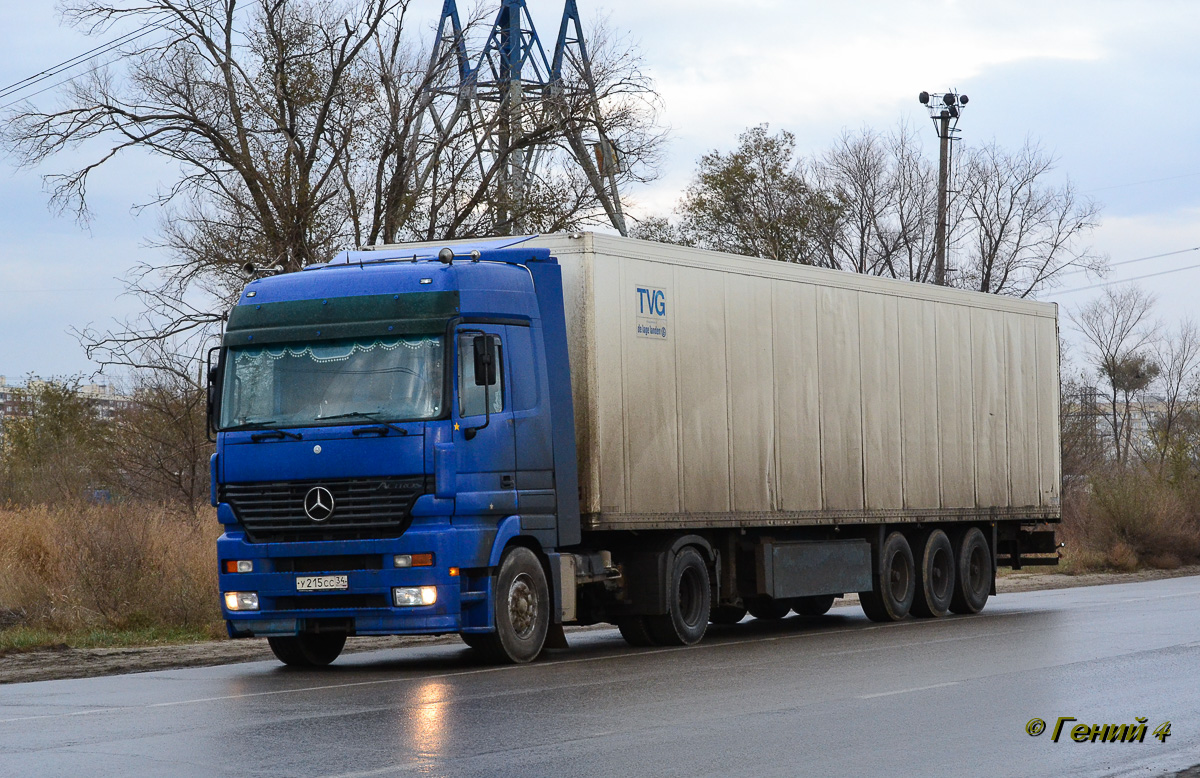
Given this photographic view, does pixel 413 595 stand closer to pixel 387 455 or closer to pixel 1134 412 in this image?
pixel 387 455

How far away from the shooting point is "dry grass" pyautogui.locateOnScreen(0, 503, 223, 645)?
17.6 m

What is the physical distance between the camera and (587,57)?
29281 millimetres

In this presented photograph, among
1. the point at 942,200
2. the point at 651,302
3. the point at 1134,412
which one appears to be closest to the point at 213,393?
the point at 651,302

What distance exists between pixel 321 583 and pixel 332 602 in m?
0.19

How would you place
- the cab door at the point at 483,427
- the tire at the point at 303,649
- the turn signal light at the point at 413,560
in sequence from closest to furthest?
the turn signal light at the point at 413,560 → the cab door at the point at 483,427 → the tire at the point at 303,649

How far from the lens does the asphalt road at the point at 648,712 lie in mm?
8125

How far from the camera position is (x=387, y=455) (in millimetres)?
12773

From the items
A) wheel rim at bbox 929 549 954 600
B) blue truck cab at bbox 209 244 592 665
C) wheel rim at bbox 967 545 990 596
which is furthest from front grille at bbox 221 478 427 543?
wheel rim at bbox 967 545 990 596

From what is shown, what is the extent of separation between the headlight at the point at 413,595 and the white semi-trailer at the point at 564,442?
0.02 metres

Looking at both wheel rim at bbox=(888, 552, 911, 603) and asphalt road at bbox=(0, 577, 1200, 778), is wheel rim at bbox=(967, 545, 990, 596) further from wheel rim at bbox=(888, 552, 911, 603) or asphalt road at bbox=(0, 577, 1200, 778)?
asphalt road at bbox=(0, 577, 1200, 778)

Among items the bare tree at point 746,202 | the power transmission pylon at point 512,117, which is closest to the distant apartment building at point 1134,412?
the bare tree at point 746,202

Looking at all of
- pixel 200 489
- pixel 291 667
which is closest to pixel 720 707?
pixel 291 667

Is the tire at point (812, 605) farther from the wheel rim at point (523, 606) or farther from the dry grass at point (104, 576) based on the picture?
→ the dry grass at point (104, 576)

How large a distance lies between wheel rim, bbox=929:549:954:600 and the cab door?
28.3 ft
